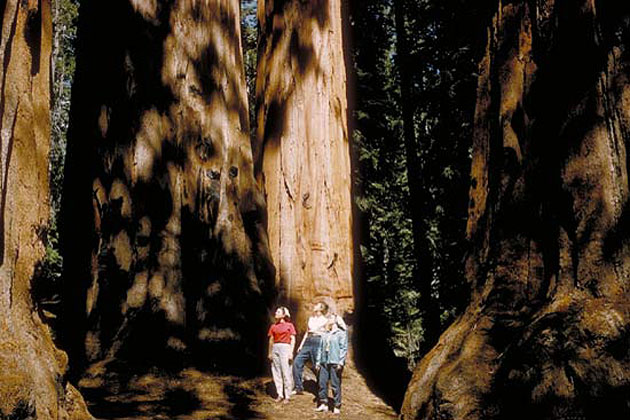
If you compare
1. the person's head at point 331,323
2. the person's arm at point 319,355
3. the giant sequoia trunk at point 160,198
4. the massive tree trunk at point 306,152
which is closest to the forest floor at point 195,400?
the giant sequoia trunk at point 160,198

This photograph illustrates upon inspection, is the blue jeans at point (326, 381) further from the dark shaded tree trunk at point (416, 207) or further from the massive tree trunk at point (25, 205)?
the dark shaded tree trunk at point (416, 207)

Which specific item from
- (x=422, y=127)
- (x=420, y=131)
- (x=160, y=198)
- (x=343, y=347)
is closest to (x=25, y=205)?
(x=160, y=198)

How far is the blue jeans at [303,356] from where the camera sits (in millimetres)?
9312

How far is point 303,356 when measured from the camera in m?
9.52

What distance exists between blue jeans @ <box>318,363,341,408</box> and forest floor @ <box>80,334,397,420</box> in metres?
0.18

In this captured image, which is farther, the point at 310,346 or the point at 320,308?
the point at 320,308

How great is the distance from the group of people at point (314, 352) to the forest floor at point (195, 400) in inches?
6.6

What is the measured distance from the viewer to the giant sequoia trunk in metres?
8.36

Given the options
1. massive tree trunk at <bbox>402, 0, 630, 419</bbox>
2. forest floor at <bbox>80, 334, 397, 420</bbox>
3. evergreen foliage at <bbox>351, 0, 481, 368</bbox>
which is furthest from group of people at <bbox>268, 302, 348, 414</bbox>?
evergreen foliage at <bbox>351, 0, 481, 368</bbox>

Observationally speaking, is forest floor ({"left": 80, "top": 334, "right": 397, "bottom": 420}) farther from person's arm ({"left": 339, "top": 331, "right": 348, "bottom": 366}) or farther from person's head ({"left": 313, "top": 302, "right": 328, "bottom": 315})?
person's head ({"left": 313, "top": 302, "right": 328, "bottom": 315})

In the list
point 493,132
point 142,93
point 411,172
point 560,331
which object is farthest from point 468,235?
point 411,172

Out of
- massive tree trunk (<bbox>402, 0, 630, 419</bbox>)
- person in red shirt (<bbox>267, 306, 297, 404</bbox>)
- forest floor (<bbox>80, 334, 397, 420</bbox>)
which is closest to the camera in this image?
massive tree trunk (<bbox>402, 0, 630, 419</bbox>)

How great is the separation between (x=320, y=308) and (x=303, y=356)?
66 centimetres

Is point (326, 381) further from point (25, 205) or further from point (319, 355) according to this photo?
point (25, 205)
